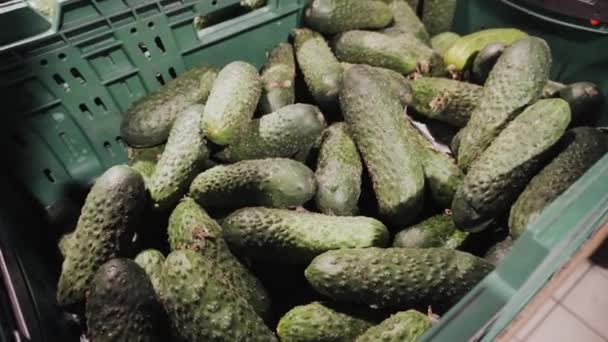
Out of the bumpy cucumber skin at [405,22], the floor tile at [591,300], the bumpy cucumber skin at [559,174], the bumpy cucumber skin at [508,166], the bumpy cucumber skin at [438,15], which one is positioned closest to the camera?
the bumpy cucumber skin at [559,174]

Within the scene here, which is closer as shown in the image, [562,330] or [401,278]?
[401,278]

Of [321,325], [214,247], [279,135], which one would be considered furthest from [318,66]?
[321,325]

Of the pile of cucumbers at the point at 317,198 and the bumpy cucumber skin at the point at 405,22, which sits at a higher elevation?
the bumpy cucumber skin at the point at 405,22

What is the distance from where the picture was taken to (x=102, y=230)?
1749 mm

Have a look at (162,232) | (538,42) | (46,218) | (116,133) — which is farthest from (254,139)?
(538,42)

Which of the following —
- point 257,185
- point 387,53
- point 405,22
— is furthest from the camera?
point 405,22

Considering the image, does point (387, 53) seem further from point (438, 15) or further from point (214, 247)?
point (214, 247)

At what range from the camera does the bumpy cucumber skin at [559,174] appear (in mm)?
1666

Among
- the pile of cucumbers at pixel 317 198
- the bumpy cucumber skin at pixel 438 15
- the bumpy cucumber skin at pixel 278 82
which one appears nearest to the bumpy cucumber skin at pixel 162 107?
the pile of cucumbers at pixel 317 198

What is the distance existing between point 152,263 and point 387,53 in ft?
5.22

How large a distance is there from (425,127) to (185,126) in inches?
49.4

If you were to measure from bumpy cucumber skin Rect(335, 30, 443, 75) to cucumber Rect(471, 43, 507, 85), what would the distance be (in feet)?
0.73

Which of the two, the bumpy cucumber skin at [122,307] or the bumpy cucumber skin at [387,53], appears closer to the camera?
the bumpy cucumber skin at [122,307]

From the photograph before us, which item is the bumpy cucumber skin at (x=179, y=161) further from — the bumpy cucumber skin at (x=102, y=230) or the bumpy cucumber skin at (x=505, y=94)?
the bumpy cucumber skin at (x=505, y=94)
